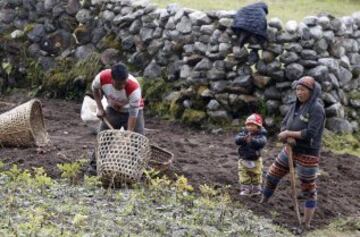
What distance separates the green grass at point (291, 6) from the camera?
1717 centimetres

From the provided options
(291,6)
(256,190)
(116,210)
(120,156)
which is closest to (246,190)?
(256,190)

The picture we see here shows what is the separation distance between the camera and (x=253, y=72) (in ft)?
45.2

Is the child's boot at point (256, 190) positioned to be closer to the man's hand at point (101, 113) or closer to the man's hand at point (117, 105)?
the man's hand at point (117, 105)

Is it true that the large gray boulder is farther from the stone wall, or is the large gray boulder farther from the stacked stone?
the stacked stone

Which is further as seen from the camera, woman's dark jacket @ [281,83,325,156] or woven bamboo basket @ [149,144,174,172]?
woven bamboo basket @ [149,144,174,172]

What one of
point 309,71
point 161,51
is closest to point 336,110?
point 309,71

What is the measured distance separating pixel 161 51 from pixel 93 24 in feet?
6.02

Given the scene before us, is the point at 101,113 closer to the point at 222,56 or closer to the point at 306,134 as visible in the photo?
the point at 306,134

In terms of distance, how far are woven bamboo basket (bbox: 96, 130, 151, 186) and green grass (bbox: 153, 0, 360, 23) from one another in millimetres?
7269

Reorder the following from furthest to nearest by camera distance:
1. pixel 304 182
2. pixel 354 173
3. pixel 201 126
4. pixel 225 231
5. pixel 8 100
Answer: pixel 8 100
pixel 201 126
pixel 354 173
pixel 304 182
pixel 225 231

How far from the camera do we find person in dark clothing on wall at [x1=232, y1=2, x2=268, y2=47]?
1341 centimetres

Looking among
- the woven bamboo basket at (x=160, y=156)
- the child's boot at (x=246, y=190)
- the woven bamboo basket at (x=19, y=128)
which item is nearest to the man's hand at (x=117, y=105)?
the woven bamboo basket at (x=160, y=156)

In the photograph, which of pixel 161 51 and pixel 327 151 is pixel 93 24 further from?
pixel 327 151

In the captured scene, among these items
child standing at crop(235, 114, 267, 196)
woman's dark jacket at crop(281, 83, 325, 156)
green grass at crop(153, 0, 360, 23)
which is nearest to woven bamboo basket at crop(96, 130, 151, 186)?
child standing at crop(235, 114, 267, 196)
